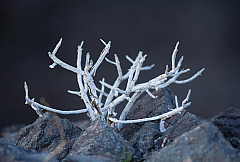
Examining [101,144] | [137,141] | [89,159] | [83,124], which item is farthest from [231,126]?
[83,124]

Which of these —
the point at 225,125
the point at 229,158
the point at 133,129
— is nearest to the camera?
the point at 229,158

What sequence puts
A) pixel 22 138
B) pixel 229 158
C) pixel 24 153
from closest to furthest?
pixel 229 158 < pixel 24 153 < pixel 22 138

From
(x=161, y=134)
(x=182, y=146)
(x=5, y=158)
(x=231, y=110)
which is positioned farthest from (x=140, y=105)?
(x=5, y=158)

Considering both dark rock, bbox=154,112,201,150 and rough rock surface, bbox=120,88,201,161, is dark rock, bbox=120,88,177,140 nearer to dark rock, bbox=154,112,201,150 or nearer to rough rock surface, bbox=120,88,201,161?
rough rock surface, bbox=120,88,201,161

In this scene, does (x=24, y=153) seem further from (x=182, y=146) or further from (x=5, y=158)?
(x=182, y=146)

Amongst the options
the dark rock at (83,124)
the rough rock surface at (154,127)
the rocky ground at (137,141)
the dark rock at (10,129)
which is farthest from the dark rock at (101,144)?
the dark rock at (10,129)

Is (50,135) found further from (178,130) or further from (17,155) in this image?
(178,130)
